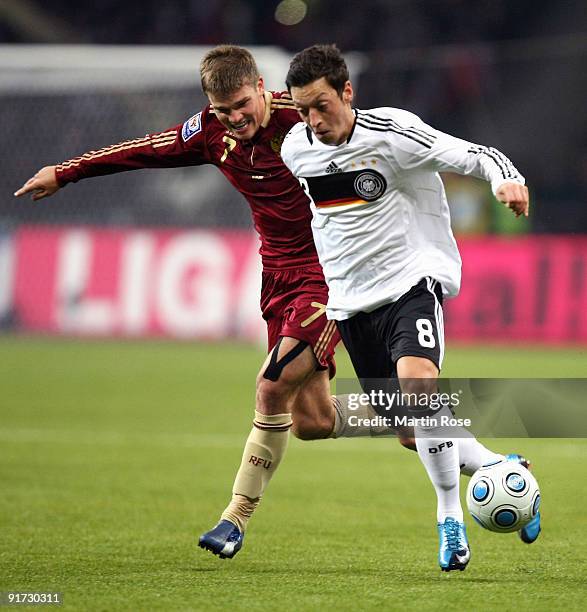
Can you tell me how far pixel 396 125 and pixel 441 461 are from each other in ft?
4.36

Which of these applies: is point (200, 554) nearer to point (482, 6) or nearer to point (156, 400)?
point (156, 400)

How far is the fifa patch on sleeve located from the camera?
5.74m

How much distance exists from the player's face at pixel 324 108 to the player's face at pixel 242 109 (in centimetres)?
38

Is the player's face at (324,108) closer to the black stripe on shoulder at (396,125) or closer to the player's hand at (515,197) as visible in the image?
the black stripe on shoulder at (396,125)

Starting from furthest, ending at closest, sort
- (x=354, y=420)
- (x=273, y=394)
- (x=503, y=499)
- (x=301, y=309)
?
(x=354, y=420) → (x=301, y=309) → (x=273, y=394) → (x=503, y=499)

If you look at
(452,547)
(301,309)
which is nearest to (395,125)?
(301,309)

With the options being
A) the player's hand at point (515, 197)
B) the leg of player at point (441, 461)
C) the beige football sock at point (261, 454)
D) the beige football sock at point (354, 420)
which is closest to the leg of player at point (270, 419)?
the beige football sock at point (261, 454)

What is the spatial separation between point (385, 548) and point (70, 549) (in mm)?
1327

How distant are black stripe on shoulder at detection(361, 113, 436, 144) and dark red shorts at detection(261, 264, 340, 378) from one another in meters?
0.94

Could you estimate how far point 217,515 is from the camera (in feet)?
21.2

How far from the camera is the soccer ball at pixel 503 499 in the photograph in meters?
4.88

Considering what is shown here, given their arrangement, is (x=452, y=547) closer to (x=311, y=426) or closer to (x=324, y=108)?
(x=311, y=426)

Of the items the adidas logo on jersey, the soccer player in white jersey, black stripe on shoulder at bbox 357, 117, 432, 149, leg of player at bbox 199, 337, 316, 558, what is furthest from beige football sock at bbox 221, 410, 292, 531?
black stripe on shoulder at bbox 357, 117, 432, 149


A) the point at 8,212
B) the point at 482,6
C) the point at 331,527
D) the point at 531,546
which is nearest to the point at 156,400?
the point at 331,527
